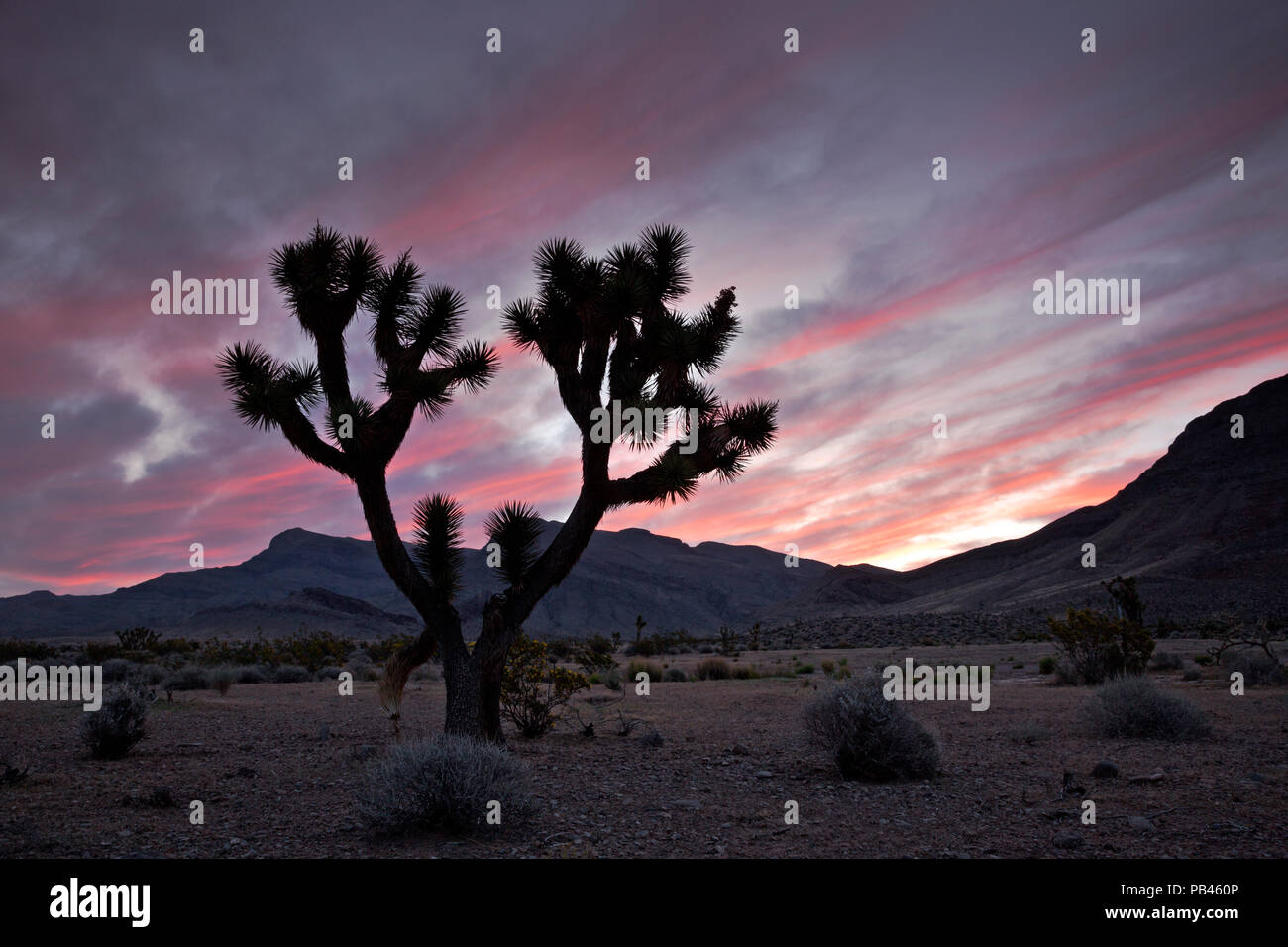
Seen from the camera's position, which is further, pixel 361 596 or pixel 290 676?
pixel 361 596

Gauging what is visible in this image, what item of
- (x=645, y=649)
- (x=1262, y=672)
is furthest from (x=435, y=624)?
(x=645, y=649)

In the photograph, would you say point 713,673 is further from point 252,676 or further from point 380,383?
point 380,383

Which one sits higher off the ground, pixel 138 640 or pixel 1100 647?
pixel 1100 647

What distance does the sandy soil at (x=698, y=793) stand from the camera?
6875 mm

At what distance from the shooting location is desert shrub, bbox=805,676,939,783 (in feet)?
31.8

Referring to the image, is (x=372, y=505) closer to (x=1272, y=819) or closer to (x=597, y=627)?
(x=1272, y=819)

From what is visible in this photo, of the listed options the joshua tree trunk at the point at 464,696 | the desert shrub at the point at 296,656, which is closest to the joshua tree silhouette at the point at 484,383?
the joshua tree trunk at the point at 464,696

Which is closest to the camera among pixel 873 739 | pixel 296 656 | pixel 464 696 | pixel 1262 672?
pixel 873 739

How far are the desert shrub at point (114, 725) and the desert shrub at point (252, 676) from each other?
60.2 feet

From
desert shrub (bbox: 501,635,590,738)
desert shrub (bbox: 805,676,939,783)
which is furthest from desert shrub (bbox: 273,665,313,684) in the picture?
desert shrub (bbox: 805,676,939,783)

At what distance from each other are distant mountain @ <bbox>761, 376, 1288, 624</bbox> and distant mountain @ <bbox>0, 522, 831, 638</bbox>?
18.8 metres

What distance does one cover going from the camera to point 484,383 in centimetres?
1243

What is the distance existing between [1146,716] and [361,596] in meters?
133
